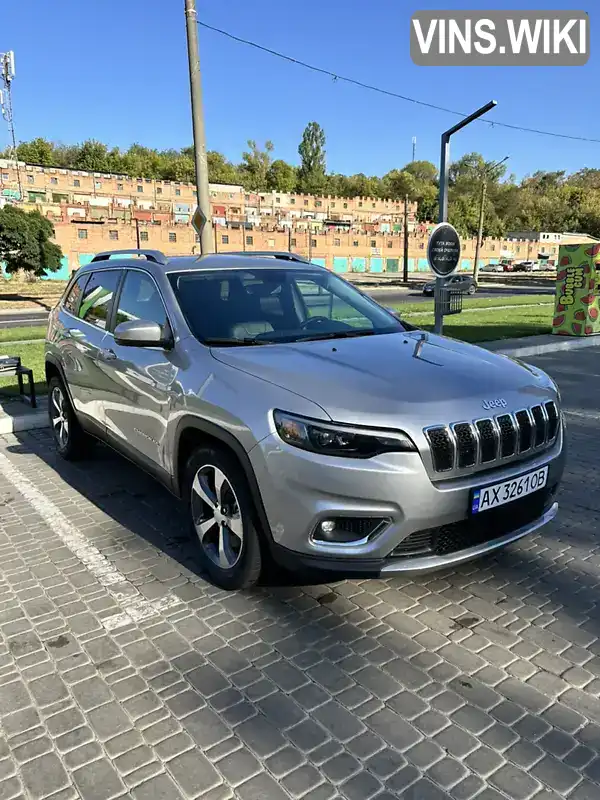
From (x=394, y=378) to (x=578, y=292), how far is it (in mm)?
12298

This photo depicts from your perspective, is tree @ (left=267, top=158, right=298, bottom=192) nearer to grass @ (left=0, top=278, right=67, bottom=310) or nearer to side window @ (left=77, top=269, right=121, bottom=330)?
grass @ (left=0, top=278, right=67, bottom=310)

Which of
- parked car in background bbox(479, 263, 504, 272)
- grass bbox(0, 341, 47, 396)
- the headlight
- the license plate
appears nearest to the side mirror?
the headlight

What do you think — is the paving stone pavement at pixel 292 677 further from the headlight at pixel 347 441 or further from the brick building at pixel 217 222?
the brick building at pixel 217 222

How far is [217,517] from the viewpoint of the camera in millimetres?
3240

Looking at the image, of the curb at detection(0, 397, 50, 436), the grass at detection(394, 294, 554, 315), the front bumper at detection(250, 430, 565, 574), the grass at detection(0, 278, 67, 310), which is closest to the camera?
the front bumper at detection(250, 430, 565, 574)

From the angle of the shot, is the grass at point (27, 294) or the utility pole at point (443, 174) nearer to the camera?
the utility pole at point (443, 174)

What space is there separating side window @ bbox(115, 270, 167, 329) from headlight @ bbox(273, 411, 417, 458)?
145 centimetres

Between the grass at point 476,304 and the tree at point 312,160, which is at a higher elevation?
the tree at point 312,160

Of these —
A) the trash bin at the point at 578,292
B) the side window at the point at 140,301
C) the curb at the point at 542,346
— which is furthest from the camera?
the trash bin at the point at 578,292

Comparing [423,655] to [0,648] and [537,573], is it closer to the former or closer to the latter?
[537,573]

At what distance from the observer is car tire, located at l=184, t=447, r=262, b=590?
9.73 ft

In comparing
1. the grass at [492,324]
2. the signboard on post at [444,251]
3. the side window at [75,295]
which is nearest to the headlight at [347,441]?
the side window at [75,295]

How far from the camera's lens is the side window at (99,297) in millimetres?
4621

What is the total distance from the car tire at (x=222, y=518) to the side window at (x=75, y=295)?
265 centimetres
